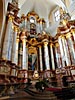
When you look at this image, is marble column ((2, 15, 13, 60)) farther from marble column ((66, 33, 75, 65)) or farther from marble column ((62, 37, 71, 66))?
marble column ((66, 33, 75, 65))

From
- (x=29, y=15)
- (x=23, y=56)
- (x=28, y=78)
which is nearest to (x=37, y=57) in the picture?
(x=23, y=56)

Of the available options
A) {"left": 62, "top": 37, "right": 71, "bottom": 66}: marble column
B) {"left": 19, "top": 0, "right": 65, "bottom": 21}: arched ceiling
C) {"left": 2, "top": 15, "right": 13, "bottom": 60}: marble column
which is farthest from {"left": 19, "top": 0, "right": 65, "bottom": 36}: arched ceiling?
{"left": 2, "top": 15, "right": 13, "bottom": 60}: marble column

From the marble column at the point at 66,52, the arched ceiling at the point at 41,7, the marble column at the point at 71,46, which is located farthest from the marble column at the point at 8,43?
the arched ceiling at the point at 41,7

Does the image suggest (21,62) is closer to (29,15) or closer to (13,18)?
(13,18)

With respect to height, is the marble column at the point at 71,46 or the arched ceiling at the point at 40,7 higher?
the arched ceiling at the point at 40,7

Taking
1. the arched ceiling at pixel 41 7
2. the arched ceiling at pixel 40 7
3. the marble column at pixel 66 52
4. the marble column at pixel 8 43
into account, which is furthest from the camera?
the arched ceiling at pixel 40 7

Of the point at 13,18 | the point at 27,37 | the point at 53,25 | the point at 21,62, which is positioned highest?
the point at 53,25

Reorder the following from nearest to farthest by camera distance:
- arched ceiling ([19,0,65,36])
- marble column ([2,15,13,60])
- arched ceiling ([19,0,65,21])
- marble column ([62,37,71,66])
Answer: marble column ([2,15,13,60]) → marble column ([62,37,71,66]) → arched ceiling ([19,0,65,36]) → arched ceiling ([19,0,65,21])

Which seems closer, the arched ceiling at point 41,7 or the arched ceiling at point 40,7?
the arched ceiling at point 41,7

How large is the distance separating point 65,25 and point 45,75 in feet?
15.5

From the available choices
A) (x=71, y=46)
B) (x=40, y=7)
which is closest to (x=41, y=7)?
(x=40, y=7)

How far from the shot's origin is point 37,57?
1184 cm

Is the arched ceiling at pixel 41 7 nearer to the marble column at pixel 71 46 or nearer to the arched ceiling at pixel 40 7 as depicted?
the arched ceiling at pixel 40 7

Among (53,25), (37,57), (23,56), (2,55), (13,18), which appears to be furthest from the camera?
(53,25)
